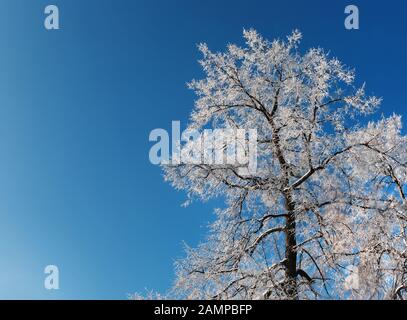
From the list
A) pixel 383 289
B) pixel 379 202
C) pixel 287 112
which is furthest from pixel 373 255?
pixel 287 112

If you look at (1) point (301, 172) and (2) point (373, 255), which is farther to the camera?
(1) point (301, 172)

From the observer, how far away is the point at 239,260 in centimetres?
1336

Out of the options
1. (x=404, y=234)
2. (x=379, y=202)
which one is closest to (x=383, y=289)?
(x=404, y=234)

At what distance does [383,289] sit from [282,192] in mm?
4211

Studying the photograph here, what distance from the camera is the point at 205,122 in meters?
14.7

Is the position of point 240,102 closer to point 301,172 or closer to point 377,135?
point 301,172

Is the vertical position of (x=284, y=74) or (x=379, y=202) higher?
(x=284, y=74)

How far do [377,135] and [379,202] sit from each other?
184 cm
